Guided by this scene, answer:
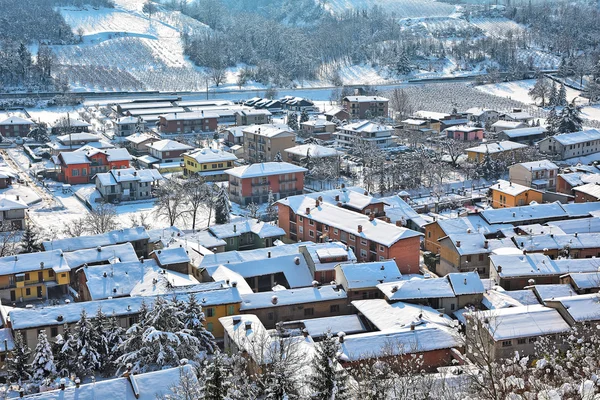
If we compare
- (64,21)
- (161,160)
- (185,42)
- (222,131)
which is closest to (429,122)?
(222,131)

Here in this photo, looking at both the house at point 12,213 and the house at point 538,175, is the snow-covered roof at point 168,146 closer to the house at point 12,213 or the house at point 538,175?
the house at point 12,213

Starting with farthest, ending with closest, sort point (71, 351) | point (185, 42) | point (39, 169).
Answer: point (185, 42), point (39, 169), point (71, 351)

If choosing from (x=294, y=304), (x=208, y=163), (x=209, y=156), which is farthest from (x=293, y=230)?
(x=209, y=156)

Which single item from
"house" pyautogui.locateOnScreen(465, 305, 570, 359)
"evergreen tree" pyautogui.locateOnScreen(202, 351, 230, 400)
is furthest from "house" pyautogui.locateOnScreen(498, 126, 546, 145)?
"evergreen tree" pyautogui.locateOnScreen(202, 351, 230, 400)

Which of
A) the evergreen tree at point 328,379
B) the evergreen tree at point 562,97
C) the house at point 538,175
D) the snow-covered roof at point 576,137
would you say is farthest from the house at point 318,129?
the evergreen tree at point 328,379

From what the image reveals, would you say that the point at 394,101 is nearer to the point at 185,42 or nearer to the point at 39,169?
the point at 39,169

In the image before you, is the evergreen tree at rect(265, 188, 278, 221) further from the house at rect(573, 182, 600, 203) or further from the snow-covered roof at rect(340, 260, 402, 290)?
the house at rect(573, 182, 600, 203)
